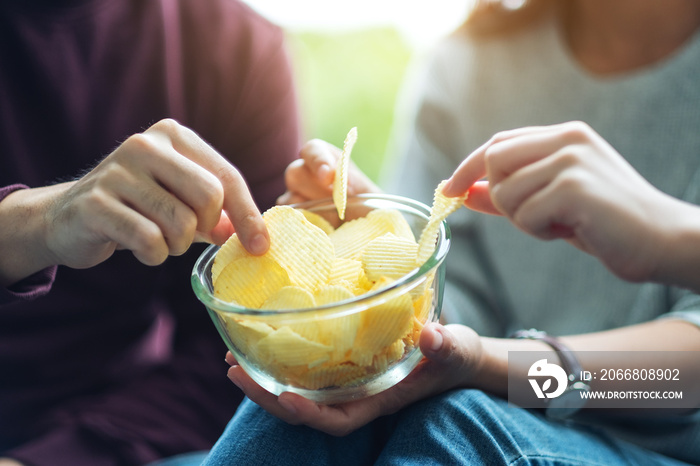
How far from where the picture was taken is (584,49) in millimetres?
898

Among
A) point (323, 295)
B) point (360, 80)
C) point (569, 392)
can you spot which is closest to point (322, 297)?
point (323, 295)

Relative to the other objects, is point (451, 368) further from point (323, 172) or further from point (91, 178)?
point (91, 178)

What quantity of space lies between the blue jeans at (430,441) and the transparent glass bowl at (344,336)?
5 centimetres

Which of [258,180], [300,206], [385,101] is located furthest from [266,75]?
[385,101]

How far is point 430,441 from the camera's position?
501 mm

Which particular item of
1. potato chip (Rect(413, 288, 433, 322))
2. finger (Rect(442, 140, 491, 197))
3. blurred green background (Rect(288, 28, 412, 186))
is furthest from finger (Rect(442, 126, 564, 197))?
blurred green background (Rect(288, 28, 412, 186))

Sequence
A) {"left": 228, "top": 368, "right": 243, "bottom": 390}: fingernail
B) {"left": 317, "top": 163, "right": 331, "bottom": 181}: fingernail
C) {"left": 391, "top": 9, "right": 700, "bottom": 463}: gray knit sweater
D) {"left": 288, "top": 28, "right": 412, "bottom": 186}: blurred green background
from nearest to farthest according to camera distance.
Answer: {"left": 228, "top": 368, "right": 243, "bottom": 390}: fingernail < {"left": 317, "top": 163, "right": 331, "bottom": 181}: fingernail < {"left": 391, "top": 9, "right": 700, "bottom": 463}: gray knit sweater < {"left": 288, "top": 28, "right": 412, "bottom": 186}: blurred green background

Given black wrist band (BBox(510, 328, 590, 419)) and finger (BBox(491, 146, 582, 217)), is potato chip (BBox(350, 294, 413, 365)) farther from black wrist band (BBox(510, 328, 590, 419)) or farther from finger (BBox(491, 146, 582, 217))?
black wrist band (BBox(510, 328, 590, 419))

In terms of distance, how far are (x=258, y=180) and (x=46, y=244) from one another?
38 cm

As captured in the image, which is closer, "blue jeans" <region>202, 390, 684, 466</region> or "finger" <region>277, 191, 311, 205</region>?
"blue jeans" <region>202, 390, 684, 466</region>

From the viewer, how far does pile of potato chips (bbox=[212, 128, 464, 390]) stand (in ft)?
1.42

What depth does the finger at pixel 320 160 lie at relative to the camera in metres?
0.64

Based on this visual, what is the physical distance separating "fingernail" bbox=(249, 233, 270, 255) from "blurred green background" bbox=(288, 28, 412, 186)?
3.54 feet

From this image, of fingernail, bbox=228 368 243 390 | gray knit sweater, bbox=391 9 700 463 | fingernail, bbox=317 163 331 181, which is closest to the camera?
fingernail, bbox=228 368 243 390
